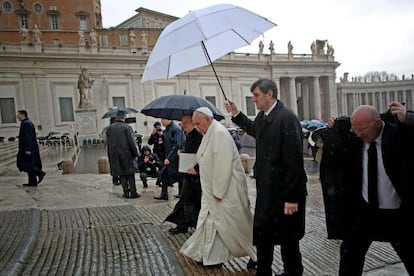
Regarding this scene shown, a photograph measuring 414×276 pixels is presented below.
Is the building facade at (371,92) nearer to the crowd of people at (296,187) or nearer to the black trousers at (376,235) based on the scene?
the crowd of people at (296,187)

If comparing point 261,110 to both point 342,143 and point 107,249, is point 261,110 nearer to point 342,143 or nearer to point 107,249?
point 342,143

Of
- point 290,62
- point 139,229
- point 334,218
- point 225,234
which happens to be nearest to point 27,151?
point 139,229

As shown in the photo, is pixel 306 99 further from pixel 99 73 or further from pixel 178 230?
pixel 178 230

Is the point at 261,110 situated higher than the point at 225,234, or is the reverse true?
the point at 261,110

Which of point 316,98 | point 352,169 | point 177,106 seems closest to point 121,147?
point 177,106

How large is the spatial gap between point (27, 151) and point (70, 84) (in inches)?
1335

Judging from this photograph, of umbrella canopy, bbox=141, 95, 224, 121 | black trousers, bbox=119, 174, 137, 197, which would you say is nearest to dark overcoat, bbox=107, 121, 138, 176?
black trousers, bbox=119, 174, 137, 197

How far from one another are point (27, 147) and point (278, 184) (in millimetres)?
7645

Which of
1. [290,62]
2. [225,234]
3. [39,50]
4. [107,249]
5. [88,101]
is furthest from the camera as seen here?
[290,62]

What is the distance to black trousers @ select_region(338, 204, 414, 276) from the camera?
2818 millimetres

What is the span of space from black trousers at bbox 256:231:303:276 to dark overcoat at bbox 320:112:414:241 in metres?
0.39

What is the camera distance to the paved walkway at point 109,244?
3727 mm

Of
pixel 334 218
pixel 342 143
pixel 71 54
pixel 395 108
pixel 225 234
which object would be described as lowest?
pixel 225 234

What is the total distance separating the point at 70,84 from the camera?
4050 centimetres
